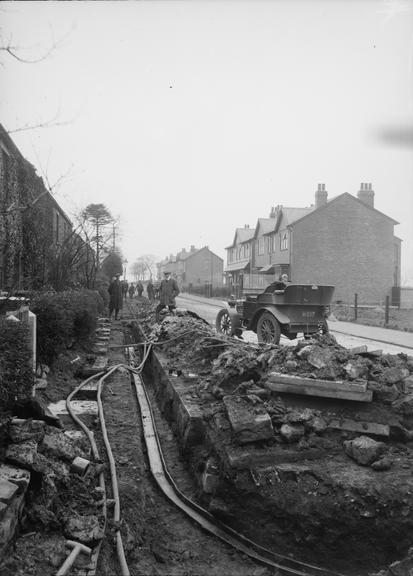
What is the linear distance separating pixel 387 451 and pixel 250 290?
7111mm

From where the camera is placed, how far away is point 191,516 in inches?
152

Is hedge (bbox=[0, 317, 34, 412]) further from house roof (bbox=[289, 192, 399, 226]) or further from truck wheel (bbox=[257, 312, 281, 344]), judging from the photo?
house roof (bbox=[289, 192, 399, 226])

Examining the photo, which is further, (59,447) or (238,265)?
(238,265)

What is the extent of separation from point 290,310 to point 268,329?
0.78 m

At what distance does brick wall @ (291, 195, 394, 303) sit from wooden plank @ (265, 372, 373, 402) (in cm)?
3039

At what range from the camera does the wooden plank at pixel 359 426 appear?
422 cm

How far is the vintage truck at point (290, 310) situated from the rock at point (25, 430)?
20.9 feet

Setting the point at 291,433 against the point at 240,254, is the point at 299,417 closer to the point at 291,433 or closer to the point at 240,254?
the point at 291,433

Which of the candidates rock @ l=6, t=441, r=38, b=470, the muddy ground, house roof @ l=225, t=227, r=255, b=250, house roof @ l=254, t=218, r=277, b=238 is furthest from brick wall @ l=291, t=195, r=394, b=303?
rock @ l=6, t=441, r=38, b=470

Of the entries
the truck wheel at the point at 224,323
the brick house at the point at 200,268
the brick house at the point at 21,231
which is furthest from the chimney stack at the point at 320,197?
the brick house at the point at 200,268

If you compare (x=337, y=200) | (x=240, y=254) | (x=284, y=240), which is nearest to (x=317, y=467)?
(x=337, y=200)

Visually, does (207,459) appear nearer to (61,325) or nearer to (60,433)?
(60,433)

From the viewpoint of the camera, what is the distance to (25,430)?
362 centimetres

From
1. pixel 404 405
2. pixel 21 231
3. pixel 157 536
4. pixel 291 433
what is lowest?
pixel 157 536
